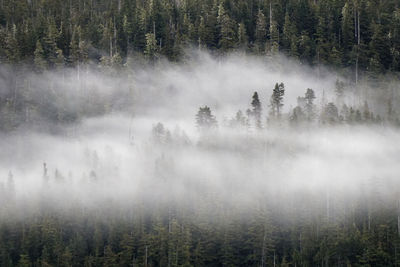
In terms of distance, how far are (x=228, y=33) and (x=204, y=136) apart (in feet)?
138

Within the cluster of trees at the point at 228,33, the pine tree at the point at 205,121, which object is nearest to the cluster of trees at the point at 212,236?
the pine tree at the point at 205,121

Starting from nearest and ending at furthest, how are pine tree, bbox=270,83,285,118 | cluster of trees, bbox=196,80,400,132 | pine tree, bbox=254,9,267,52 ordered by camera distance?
1. cluster of trees, bbox=196,80,400,132
2. pine tree, bbox=270,83,285,118
3. pine tree, bbox=254,9,267,52

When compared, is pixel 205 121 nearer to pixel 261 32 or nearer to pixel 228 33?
pixel 228 33

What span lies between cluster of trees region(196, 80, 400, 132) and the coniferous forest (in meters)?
0.49

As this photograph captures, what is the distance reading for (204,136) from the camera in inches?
5950

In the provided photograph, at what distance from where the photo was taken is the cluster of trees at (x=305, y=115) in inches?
5733

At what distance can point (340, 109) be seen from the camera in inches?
6112

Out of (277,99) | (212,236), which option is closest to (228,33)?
(277,99)

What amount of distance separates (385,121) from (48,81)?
287 ft

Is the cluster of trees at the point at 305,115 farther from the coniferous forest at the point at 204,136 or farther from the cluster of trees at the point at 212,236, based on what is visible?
the cluster of trees at the point at 212,236

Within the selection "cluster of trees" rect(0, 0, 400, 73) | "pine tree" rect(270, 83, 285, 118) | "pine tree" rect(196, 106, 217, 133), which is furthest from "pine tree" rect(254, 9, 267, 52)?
"pine tree" rect(196, 106, 217, 133)

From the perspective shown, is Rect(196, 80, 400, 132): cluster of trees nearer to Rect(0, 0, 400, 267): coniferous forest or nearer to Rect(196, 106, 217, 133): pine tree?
Rect(196, 106, 217, 133): pine tree

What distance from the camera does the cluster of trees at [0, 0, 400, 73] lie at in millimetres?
174000

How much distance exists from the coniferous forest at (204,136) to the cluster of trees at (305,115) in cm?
49
